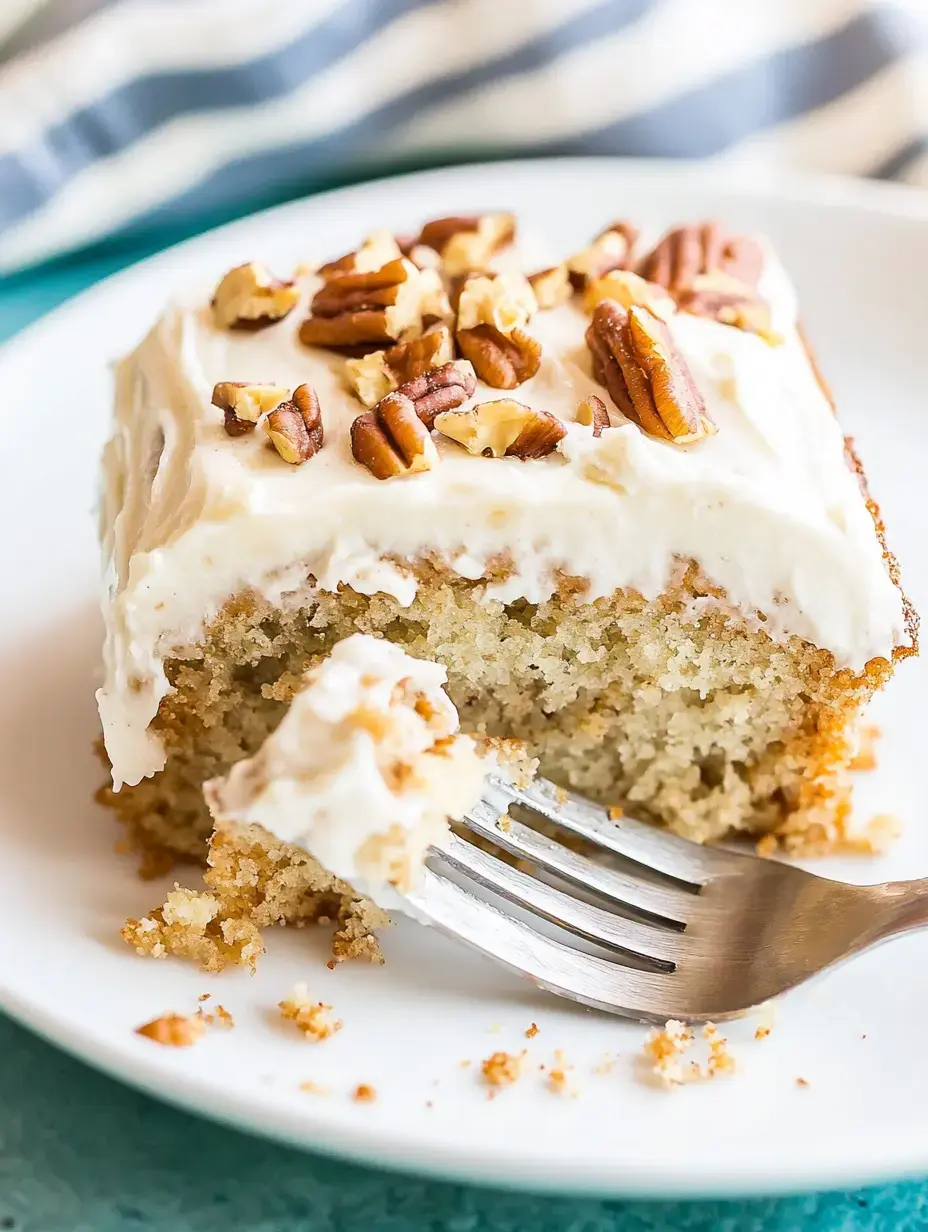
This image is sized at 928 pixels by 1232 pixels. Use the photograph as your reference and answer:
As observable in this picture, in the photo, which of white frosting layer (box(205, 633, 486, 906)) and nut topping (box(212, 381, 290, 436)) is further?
nut topping (box(212, 381, 290, 436))

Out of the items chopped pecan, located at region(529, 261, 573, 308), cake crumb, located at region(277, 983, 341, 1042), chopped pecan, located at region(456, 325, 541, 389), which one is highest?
chopped pecan, located at region(456, 325, 541, 389)

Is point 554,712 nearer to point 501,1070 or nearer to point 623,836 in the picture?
point 623,836

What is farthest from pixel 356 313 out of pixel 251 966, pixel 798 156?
pixel 798 156

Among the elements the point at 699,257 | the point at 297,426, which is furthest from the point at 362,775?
the point at 699,257

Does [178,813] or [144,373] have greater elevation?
[144,373]

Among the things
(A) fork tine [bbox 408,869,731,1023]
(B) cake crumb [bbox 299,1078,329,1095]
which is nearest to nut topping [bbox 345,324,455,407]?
(A) fork tine [bbox 408,869,731,1023]

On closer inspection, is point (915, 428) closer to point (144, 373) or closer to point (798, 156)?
point (798, 156)

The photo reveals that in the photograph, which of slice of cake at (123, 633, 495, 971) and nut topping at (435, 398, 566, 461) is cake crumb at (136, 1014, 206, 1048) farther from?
nut topping at (435, 398, 566, 461)
